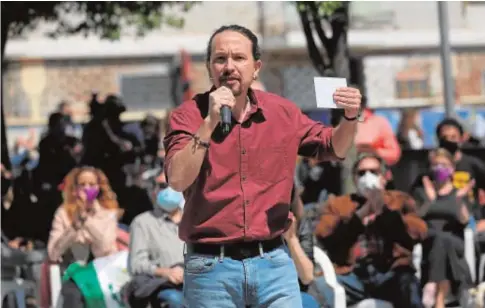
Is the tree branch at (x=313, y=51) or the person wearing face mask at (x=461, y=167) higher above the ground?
the tree branch at (x=313, y=51)

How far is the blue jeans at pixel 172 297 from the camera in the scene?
7.26 metres

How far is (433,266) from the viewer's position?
8.30 meters

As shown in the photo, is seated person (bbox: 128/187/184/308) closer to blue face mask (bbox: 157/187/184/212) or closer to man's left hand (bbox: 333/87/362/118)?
blue face mask (bbox: 157/187/184/212)

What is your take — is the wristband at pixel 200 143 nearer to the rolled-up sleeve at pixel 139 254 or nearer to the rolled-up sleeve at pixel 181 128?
the rolled-up sleeve at pixel 181 128

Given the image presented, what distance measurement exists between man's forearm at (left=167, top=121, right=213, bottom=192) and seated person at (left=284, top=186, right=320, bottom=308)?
1.84m

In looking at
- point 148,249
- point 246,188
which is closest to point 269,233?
point 246,188

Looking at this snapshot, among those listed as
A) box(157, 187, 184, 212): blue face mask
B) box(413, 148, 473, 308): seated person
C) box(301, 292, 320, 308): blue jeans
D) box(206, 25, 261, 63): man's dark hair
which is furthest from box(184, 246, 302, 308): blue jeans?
box(413, 148, 473, 308): seated person

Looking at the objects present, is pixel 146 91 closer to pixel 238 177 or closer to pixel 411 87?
pixel 411 87

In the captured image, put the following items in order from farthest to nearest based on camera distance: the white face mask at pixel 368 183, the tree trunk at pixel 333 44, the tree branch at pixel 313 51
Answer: the tree branch at pixel 313 51
the tree trunk at pixel 333 44
the white face mask at pixel 368 183

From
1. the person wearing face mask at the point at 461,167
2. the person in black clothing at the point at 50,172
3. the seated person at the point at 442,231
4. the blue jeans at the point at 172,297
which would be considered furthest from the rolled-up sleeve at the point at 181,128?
the person in black clothing at the point at 50,172

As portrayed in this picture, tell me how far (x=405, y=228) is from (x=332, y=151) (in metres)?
3.56

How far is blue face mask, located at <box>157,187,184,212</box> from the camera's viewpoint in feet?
25.0

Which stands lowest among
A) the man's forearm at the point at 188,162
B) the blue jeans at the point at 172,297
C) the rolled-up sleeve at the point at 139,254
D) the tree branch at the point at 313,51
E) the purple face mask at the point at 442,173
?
the blue jeans at the point at 172,297

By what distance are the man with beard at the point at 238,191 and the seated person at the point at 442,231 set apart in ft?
13.4
